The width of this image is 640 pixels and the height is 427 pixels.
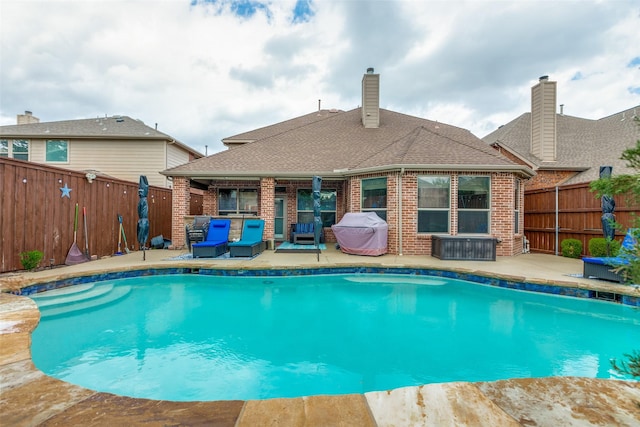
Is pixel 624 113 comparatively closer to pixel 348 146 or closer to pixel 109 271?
pixel 348 146

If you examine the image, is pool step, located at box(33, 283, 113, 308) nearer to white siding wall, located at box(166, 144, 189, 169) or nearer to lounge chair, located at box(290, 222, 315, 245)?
lounge chair, located at box(290, 222, 315, 245)


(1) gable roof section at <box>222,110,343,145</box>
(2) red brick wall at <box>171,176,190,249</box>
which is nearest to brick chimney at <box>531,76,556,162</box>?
(1) gable roof section at <box>222,110,343,145</box>

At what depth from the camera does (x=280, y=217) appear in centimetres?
1237

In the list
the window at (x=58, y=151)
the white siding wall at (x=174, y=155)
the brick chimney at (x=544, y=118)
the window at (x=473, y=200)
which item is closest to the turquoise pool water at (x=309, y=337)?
the window at (x=473, y=200)

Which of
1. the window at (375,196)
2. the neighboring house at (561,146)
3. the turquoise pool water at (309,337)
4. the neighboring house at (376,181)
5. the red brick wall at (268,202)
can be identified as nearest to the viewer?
the turquoise pool water at (309,337)

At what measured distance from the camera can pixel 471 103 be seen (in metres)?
16.2

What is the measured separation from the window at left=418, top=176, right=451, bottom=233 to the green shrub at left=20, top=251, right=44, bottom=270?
9993 millimetres

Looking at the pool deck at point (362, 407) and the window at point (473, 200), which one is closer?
the pool deck at point (362, 407)

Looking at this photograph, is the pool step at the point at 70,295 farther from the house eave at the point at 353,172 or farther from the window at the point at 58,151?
the window at the point at 58,151

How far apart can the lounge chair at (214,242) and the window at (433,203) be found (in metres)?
6.40

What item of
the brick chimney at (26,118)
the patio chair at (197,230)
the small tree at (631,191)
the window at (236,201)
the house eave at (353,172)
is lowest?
the patio chair at (197,230)

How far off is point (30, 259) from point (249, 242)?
497 cm

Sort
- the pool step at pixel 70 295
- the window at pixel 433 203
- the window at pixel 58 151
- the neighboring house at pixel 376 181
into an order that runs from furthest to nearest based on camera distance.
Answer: the window at pixel 58 151, the window at pixel 433 203, the neighboring house at pixel 376 181, the pool step at pixel 70 295

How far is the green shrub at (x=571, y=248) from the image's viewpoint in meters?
8.60
